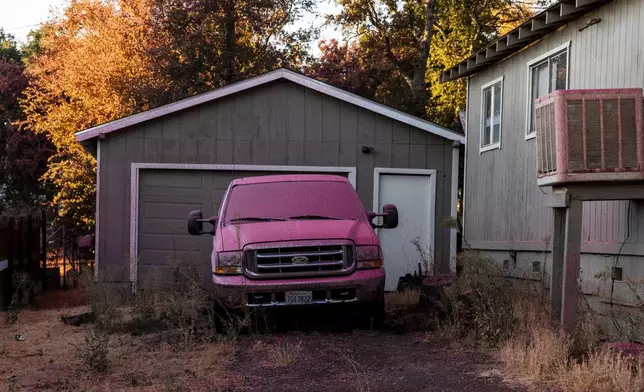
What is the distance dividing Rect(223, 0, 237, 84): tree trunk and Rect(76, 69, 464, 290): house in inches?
479

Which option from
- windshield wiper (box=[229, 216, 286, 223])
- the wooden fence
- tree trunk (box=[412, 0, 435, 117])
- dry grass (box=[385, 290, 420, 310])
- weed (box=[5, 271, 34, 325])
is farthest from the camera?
tree trunk (box=[412, 0, 435, 117])

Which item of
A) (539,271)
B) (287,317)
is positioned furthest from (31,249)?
(539,271)

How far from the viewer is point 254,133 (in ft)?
48.4

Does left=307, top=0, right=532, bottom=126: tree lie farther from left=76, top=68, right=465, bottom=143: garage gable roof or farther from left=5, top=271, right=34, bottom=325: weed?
left=5, top=271, right=34, bottom=325: weed

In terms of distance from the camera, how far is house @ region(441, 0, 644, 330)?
8.60 meters

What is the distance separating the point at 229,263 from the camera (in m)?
8.76

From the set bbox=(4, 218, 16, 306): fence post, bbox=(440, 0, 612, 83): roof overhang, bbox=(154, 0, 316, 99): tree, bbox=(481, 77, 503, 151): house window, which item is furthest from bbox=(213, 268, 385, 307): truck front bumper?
bbox=(154, 0, 316, 99): tree

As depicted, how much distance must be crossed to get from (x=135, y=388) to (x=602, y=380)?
139 inches

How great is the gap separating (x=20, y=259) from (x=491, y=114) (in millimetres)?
8580

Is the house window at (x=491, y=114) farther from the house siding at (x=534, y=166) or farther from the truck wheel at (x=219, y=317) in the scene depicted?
the truck wheel at (x=219, y=317)

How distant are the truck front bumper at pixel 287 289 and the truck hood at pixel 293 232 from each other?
42cm

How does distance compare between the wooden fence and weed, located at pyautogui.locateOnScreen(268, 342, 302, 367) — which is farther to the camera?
the wooden fence

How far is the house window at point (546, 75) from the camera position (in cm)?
1051

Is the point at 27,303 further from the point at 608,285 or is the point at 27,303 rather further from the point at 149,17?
the point at 149,17
